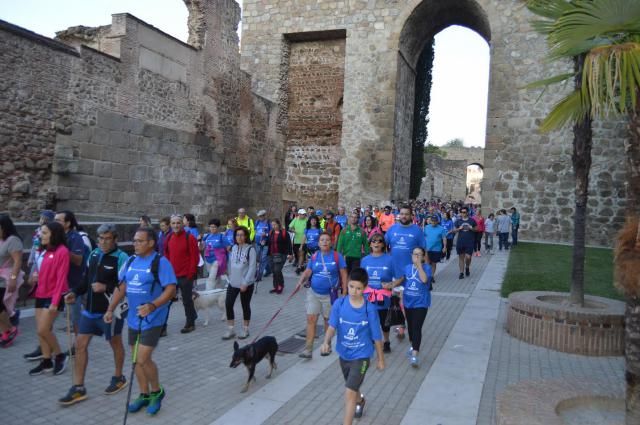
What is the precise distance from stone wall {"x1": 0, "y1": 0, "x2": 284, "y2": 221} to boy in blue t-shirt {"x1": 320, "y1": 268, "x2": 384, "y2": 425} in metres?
8.56

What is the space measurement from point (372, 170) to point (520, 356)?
607 inches

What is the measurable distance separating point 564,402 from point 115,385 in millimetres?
4184

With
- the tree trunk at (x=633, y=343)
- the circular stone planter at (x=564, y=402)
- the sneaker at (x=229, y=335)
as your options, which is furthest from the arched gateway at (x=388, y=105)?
the tree trunk at (x=633, y=343)

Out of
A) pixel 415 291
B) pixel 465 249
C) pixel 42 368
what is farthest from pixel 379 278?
pixel 465 249

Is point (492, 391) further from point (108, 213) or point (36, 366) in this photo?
point (108, 213)

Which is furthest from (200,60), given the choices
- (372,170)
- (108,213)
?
(372,170)

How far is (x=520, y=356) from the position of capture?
679cm

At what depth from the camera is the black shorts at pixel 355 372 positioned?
436 centimetres

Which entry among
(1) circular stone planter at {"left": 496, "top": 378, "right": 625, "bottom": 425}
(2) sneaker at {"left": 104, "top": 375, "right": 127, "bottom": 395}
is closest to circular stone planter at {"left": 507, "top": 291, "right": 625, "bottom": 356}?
(1) circular stone planter at {"left": 496, "top": 378, "right": 625, "bottom": 425}

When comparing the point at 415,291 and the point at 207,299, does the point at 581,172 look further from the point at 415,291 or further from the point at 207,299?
the point at 207,299

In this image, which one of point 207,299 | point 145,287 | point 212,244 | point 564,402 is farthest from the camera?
point 212,244

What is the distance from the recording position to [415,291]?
6559 millimetres

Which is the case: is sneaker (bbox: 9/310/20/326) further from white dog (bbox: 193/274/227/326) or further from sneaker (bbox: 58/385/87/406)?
sneaker (bbox: 58/385/87/406)

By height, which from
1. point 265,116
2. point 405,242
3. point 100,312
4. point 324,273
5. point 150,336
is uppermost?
point 265,116
